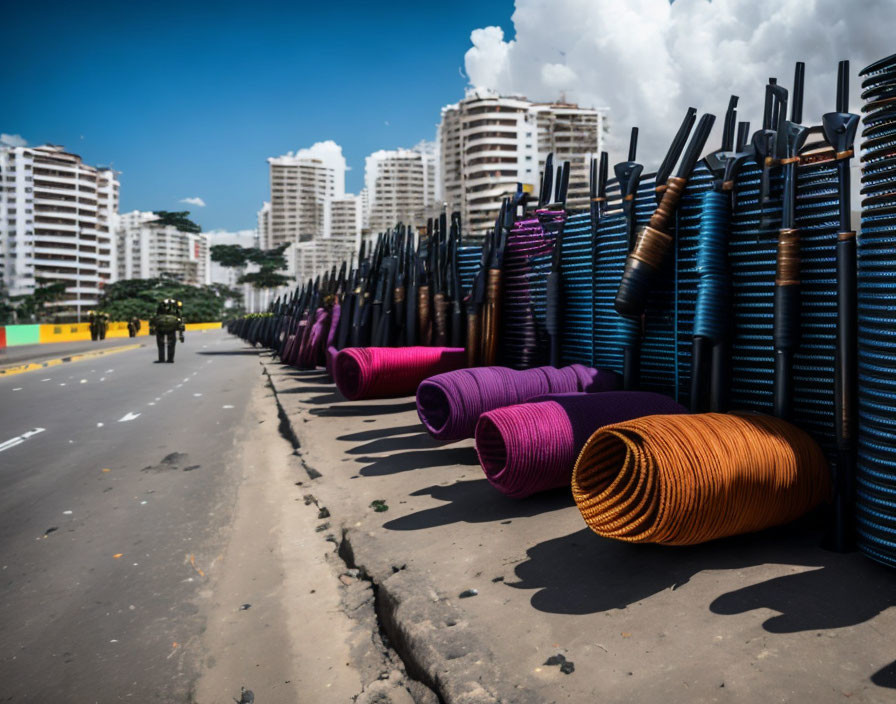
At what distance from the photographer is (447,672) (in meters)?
2.55

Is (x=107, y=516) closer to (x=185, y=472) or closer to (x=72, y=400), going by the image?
(x=185, y=472)

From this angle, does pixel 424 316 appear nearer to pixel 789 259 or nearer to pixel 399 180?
pixel 789 259

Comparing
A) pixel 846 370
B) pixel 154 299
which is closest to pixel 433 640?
pixel 846 370

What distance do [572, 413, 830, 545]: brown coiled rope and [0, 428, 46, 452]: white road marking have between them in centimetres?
722

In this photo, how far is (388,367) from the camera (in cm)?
881

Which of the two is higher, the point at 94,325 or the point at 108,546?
A: the point at 94,325

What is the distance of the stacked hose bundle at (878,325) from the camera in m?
3.02

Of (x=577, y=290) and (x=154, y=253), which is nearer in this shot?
(x=577, y=290)

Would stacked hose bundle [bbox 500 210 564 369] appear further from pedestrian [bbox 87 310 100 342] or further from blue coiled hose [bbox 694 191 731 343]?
pedestrian [bbox 87 310 100 342]

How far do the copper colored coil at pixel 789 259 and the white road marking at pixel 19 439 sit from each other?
7990mm

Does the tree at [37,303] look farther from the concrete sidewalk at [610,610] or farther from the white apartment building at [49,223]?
the concrete sidewalk at [610,610]

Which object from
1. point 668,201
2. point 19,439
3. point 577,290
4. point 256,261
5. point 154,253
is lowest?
point 19,439

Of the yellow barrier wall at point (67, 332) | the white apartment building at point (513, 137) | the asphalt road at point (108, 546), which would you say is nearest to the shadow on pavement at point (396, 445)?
the asphalt road at point (108, 546)

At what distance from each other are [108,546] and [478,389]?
286 centimetres
